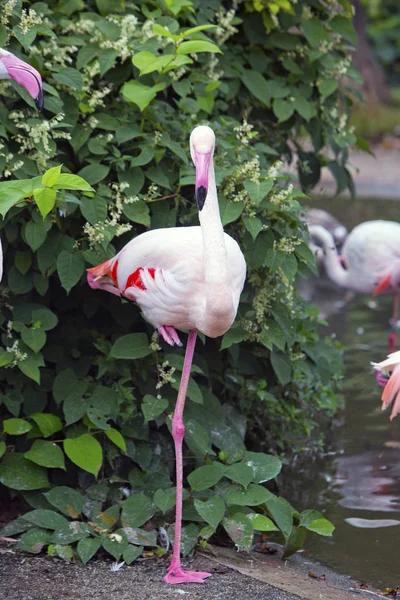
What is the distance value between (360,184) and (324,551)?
1125 centimetres

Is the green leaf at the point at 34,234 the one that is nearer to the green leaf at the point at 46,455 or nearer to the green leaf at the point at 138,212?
the green leaf at the point at 138,212

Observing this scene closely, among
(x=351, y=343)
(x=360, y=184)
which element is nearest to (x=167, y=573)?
(x=351, y=343)

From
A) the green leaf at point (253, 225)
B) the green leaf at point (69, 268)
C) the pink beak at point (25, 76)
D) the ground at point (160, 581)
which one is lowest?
the ground at point (160, 581)

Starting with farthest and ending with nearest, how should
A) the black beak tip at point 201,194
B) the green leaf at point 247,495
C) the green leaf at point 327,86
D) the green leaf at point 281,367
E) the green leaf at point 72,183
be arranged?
the green leaf at point 327,86
the green leaf at point 281,367
the green leaf at point 247,495
the green leaf at point 72,183
the black beak tip at point 201,194

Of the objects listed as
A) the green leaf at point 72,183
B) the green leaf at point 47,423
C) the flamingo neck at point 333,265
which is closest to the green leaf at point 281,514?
the green leaf at point 47,423

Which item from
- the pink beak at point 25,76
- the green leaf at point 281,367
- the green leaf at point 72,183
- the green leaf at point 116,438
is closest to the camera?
the green leaf at point 72,183

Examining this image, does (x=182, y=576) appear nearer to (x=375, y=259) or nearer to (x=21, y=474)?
(x=21, y=474)

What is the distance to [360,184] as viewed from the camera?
14.7m

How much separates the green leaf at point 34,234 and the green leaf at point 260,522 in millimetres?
1350

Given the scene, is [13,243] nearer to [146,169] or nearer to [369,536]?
[146,169]

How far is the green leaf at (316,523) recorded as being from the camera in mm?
3676

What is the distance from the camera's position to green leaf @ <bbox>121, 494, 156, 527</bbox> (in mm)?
3646

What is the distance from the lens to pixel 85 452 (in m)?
3.74

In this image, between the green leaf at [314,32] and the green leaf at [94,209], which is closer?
the green leaf at [94,209]
